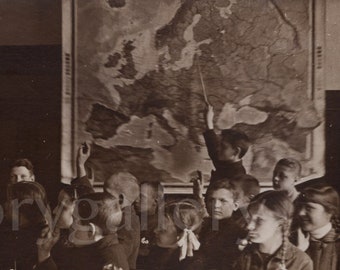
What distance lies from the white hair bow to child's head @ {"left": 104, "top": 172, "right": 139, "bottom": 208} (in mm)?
368

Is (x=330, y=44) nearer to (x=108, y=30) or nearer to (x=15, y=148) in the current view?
Answer: (x=108, y=30)

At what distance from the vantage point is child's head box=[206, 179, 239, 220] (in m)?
3.34

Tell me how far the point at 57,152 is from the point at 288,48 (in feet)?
4.97

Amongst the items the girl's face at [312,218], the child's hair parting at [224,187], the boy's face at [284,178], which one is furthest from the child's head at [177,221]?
the girl's face at [312,218]

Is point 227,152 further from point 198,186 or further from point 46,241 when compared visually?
point 46,241

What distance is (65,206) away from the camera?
339 centimetres

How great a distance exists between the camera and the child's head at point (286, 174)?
332 cm

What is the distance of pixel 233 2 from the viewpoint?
340cm

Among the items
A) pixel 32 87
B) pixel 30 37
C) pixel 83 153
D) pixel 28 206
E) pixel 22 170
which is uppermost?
pixel 30 37

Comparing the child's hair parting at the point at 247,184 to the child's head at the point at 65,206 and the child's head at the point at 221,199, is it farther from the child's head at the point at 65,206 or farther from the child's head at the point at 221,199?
the child's head at the point at 65,206

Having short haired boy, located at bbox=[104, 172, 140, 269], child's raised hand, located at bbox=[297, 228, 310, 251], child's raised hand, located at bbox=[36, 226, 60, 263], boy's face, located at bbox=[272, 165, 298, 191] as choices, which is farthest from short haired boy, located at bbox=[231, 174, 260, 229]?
child's raised hand, located at bbox=[36, 226, 60, 263]

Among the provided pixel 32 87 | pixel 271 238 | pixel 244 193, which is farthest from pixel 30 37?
pixel 271 238

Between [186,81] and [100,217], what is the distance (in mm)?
965

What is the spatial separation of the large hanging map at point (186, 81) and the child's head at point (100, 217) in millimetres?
143
